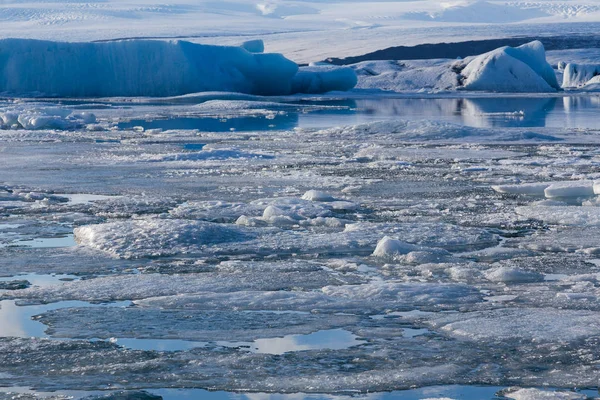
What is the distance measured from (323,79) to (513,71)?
5.02 meters

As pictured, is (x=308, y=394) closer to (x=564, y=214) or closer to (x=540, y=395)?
(x=540, y=395)

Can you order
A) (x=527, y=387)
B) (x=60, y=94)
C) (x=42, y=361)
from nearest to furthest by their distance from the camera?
(x=527, y=387)
(x=42, y=361)
(x=60, y=94)

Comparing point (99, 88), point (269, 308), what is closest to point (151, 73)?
point (99, 88)

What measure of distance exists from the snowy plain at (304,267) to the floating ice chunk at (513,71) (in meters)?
12.9

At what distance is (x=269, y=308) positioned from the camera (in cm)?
365

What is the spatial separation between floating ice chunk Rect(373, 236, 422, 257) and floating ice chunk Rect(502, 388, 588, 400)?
1855 mm

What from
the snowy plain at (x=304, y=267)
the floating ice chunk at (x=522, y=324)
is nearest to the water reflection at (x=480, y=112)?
the snowy plain at (x=304, y=267)

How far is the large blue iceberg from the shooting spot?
2200cm

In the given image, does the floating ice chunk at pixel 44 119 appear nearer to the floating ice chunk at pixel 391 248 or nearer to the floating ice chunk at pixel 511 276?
the floating ice chunk at pixel 391 248

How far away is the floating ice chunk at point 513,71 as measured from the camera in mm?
24359

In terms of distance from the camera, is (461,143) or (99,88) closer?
(461,143)

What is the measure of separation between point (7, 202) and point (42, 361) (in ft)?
11.7

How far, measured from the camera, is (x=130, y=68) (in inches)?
898

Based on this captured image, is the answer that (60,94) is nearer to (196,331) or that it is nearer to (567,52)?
(196,331)
